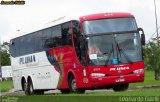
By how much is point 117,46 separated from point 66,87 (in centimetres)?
392

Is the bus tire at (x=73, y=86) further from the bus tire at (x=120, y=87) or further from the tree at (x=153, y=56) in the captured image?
the tree at (x=153, y=56)

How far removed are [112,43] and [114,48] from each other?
0.24 m

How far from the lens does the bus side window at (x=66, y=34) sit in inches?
1091

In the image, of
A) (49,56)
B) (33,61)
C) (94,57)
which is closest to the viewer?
(94,57)

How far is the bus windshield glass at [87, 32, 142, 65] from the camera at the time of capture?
26172 mm

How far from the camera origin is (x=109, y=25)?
88.4 feet

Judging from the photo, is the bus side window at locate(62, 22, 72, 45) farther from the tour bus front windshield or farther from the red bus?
the tour bus front windshield

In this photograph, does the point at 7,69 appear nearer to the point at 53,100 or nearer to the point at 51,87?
the point at 51,87

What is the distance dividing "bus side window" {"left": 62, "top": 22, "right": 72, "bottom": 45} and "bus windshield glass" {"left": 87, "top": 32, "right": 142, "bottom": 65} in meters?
1.74

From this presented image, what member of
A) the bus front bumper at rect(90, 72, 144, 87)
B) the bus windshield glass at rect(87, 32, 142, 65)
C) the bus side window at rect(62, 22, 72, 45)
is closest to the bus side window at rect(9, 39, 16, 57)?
the bus side window at rect(62, 22, 72, 45)

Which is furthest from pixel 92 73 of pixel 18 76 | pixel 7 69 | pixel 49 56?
pixel 7 69

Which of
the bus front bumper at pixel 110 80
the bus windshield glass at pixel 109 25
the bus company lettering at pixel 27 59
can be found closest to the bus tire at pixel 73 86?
the bus front bumper at pixel 110 80

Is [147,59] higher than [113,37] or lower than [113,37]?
lower

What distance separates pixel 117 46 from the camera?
2642cm
